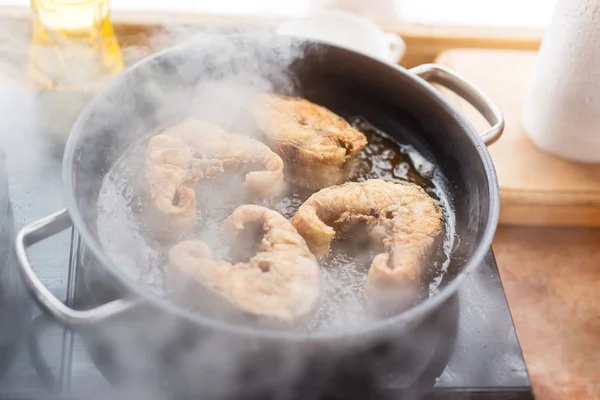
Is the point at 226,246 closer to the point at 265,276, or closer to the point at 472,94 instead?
the point at 265,276

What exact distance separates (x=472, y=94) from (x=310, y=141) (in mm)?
507

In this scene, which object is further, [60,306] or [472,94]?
[472,94]

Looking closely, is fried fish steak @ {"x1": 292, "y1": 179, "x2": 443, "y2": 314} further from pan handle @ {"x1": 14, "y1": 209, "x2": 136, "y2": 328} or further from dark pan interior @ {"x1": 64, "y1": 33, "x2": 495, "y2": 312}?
pan handle @ {"x1": 14, "y1": 209, "x2": 136, "y2": 328}

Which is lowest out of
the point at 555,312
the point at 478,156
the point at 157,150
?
the point at 555,312

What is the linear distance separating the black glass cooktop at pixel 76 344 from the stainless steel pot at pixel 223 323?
52 mm

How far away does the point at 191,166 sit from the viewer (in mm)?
1667

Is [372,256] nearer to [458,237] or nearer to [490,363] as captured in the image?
[458,237]

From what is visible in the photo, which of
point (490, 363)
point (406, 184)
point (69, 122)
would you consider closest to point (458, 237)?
point (406, 184)

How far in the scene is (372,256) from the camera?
1.60 meters

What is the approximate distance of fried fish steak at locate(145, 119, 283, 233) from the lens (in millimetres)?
1545

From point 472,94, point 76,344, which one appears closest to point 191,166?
point 76,344

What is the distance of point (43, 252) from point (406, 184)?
99cm

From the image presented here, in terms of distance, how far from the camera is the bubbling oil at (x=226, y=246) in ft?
4.88

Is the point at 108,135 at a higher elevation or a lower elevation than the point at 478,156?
lower
